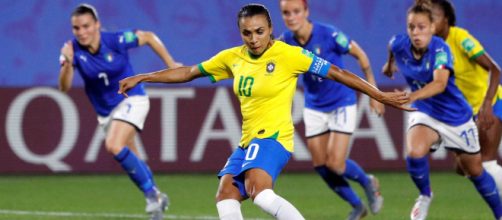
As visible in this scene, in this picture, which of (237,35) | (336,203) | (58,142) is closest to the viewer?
(336,203)

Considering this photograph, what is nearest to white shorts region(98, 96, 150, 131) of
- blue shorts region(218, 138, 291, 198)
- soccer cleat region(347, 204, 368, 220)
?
soccer cleat region(347, 204, 368, 220)

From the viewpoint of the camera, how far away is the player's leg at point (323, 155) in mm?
9820

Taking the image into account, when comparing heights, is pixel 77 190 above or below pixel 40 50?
below

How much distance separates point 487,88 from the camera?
926cm

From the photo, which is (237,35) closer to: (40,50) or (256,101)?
Result: (40,50)

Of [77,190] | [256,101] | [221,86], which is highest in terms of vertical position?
[256,101]

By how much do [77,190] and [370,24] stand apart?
4.99 meters

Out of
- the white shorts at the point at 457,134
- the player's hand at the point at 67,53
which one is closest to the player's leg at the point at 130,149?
the player's hand at the point at 67,53

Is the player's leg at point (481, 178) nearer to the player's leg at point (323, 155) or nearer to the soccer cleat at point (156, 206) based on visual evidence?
the player's leg at point (323, 155)

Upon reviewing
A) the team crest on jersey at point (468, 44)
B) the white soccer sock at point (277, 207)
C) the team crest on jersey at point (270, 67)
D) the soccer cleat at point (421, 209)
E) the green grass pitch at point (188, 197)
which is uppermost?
the team crest on jersey at point (270, 67)

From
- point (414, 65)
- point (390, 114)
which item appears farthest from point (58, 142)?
point (414, 65)

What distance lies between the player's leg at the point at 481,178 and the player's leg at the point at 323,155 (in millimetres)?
1134

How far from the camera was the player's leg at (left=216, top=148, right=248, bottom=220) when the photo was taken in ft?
23.6

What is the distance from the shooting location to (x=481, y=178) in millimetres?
8992
